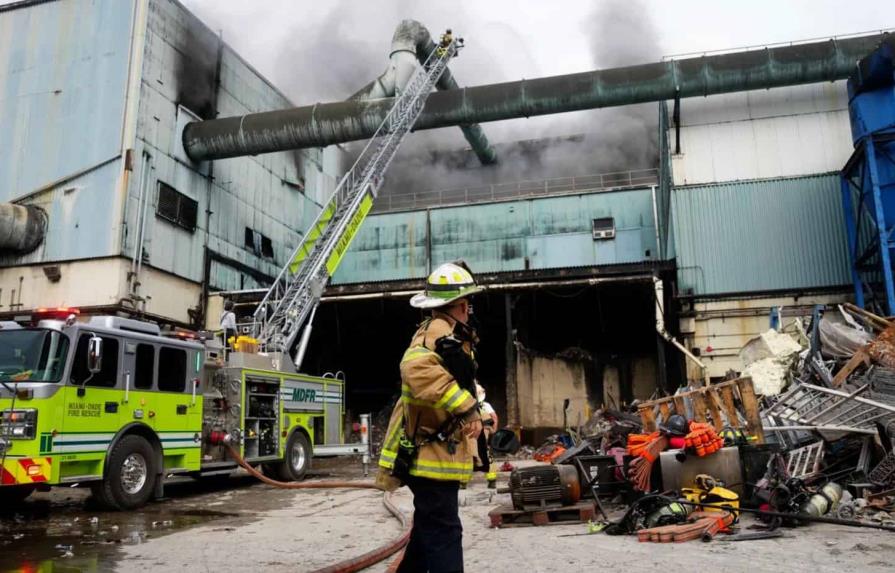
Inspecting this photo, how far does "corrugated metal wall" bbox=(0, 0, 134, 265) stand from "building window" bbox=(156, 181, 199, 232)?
4.66 ft

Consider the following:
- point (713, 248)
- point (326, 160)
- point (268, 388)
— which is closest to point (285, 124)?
point (326, 160)

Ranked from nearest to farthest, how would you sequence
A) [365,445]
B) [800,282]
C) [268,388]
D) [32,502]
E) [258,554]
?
[258,554] → [32,502] → [268,388] → [365,445] → [800,282]

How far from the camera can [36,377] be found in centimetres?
709

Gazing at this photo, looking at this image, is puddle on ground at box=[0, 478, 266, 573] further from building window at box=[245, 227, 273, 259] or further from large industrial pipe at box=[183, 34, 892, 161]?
building window at box=[245, 227, 273, 259]

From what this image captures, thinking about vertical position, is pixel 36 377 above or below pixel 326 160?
below

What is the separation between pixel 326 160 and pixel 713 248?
625 inches

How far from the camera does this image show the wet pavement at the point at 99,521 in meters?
5.11

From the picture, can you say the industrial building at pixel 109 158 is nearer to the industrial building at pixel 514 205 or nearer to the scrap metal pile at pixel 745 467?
the industrial building at pixel 514 205

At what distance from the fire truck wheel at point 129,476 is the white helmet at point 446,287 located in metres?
5.83

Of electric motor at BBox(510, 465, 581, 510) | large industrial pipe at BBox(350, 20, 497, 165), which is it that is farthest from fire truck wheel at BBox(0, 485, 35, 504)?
large industrial pipe at BBox(350, 20, 497, 165)

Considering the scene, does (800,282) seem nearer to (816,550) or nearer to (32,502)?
(816,550)

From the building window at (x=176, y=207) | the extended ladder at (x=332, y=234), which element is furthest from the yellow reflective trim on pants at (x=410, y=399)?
the building window at (x=176, y=207)

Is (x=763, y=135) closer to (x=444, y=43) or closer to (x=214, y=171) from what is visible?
(x=444, y=43)

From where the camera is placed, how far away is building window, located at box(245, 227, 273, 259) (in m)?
22.0
